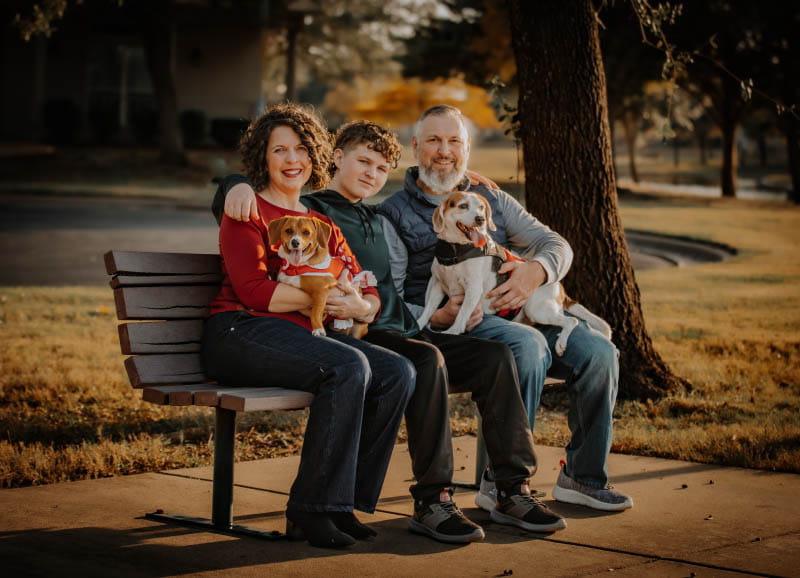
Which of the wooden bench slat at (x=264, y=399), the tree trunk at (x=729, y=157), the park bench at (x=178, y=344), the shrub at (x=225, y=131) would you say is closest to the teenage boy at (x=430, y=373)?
the park bench at (x=178, y=344)

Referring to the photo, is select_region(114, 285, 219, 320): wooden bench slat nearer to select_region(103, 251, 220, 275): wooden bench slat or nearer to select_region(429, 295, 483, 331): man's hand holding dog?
select_region(103, 251, 220, 275): wooden bench slat

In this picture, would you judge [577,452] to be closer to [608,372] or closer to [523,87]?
[608,372]

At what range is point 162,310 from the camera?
4457mm

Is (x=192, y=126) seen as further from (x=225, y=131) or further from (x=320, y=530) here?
(x=320, y=530)

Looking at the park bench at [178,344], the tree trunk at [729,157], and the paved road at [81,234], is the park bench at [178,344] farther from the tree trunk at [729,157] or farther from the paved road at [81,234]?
the tree trunk at [729,157]

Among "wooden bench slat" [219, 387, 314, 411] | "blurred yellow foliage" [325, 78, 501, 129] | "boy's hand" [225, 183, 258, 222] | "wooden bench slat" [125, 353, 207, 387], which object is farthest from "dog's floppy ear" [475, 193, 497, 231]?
"blurred yellow foliage" [325, 78, 501, 129]

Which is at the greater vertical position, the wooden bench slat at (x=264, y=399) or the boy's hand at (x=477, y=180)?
the boy's hand at (x=477, y=180)

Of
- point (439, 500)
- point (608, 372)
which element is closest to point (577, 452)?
point (608, 372)

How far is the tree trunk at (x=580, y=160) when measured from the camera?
692 cm

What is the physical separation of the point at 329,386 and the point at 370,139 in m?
1.26

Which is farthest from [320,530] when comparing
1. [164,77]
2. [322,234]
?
[164,77]

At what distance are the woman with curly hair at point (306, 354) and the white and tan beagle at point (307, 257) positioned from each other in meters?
0.05

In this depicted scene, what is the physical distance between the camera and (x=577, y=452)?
4688 mm

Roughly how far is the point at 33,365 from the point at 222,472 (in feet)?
13.1
